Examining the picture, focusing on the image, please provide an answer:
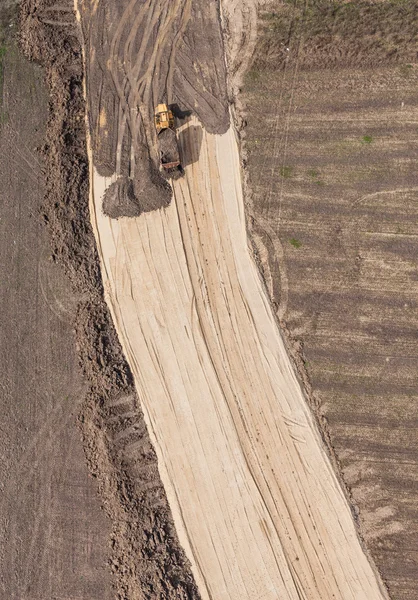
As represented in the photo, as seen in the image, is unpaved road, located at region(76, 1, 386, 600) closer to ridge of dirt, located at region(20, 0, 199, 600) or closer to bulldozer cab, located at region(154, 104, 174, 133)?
ridge of dirt, located at region(20, 0, 199, 600)

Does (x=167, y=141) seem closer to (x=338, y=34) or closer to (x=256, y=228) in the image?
(x=256, y=228)

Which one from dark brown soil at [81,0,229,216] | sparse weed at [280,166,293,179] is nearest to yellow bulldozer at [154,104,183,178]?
dark brown soil at [81,0,229,216]

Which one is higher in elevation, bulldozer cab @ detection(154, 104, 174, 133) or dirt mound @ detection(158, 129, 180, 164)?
bulldozer cab @ detection(154, 104, 174, 133)

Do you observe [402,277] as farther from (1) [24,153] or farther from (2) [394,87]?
(1) [24,153]

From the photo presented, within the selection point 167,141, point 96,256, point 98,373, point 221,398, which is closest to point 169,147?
point 167,141

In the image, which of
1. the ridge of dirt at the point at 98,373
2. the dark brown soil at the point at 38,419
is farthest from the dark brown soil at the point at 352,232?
the dark brown soil at the point at 38,419
